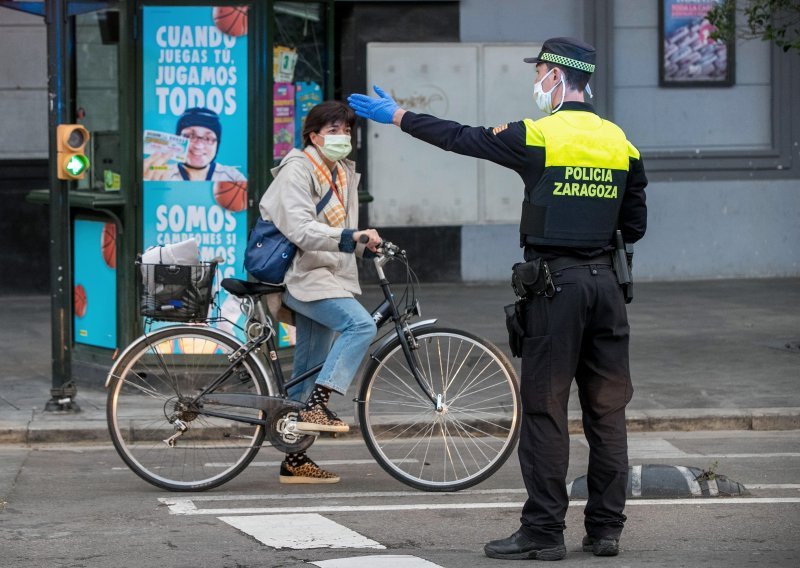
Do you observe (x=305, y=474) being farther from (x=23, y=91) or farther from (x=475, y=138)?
(x=23, y=91)

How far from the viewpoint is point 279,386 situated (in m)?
7.21

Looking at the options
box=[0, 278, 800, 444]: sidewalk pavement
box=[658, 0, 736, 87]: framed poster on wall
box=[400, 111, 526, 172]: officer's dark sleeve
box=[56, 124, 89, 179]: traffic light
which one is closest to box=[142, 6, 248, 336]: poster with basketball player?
box=[56, 124, 89, 179]: traffic light

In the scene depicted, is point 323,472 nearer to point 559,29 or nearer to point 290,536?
point 290,536

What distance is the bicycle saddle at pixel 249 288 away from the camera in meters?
7.04

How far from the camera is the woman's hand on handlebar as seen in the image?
22.4 feet

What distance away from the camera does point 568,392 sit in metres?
5.75

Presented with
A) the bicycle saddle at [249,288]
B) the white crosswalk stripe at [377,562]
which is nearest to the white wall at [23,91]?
the bicycle saddle at [249,288]

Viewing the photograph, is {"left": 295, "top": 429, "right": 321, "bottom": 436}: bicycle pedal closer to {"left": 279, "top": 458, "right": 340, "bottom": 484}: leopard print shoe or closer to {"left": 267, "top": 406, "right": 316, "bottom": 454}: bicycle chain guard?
{"left": 267, "top": 406, "right": 316, "bottom": 454}: bicycle chain guard

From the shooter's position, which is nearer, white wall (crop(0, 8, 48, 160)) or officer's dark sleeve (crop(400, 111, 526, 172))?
officer's dark sleeve (crop(400, 111, 526, 172))

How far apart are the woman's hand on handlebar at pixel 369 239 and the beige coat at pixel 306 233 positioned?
12cm

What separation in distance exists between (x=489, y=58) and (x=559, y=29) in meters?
0.82

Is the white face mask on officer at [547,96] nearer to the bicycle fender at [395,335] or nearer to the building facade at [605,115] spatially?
the bicycle fender at [395,335]

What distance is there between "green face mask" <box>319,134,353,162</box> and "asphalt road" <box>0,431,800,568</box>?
1.59m

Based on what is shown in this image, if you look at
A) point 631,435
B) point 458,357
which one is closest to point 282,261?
point 458,357
